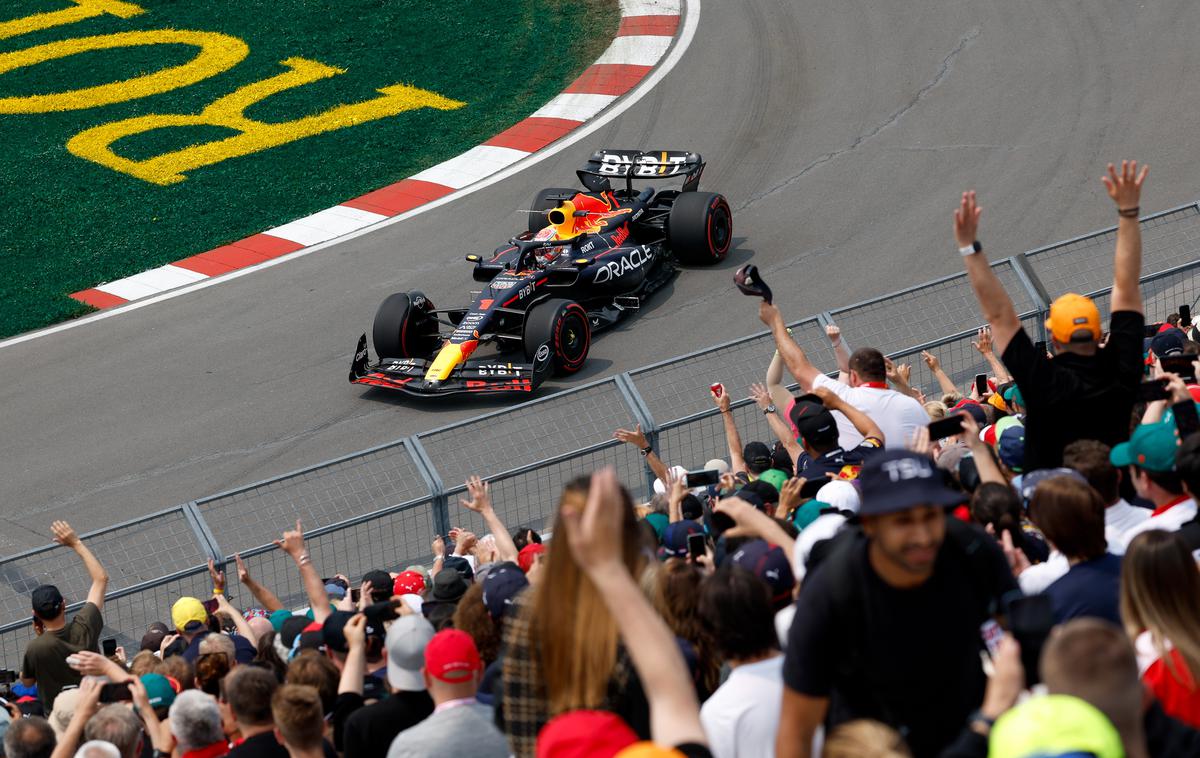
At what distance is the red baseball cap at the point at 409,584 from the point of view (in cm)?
746

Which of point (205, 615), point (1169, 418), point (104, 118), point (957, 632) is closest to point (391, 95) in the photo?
point (104, 118)

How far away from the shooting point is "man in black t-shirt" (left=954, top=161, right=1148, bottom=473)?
222 inches

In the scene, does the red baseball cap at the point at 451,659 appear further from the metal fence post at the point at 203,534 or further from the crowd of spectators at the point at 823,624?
the metal fence post at the point at 203,534

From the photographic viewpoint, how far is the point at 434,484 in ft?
29.1

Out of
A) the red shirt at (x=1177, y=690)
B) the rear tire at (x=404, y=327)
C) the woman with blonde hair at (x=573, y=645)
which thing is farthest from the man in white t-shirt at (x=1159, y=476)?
the rear tire at (x=404, y=327)

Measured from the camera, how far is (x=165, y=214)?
19.6 m

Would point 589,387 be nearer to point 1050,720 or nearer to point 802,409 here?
point 802,409

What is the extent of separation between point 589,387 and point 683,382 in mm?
1059

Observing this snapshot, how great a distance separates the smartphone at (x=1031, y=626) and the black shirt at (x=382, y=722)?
2.06 meters

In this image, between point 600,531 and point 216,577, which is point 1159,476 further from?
point 216,577

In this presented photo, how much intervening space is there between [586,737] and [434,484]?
570 centimetres

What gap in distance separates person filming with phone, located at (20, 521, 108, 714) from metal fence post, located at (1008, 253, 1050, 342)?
20.6ft

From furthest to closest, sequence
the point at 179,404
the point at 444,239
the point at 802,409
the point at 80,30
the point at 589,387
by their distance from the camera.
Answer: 1. the point at 80,30
2. the point at 444,239
3. the point at 179,404
4. the point at 589,387
5. the point at 802,409

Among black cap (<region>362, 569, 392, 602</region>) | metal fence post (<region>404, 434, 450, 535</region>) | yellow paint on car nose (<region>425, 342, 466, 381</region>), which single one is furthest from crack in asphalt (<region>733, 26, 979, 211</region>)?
black cap (<region>362, 569, 392, 602</region>)
